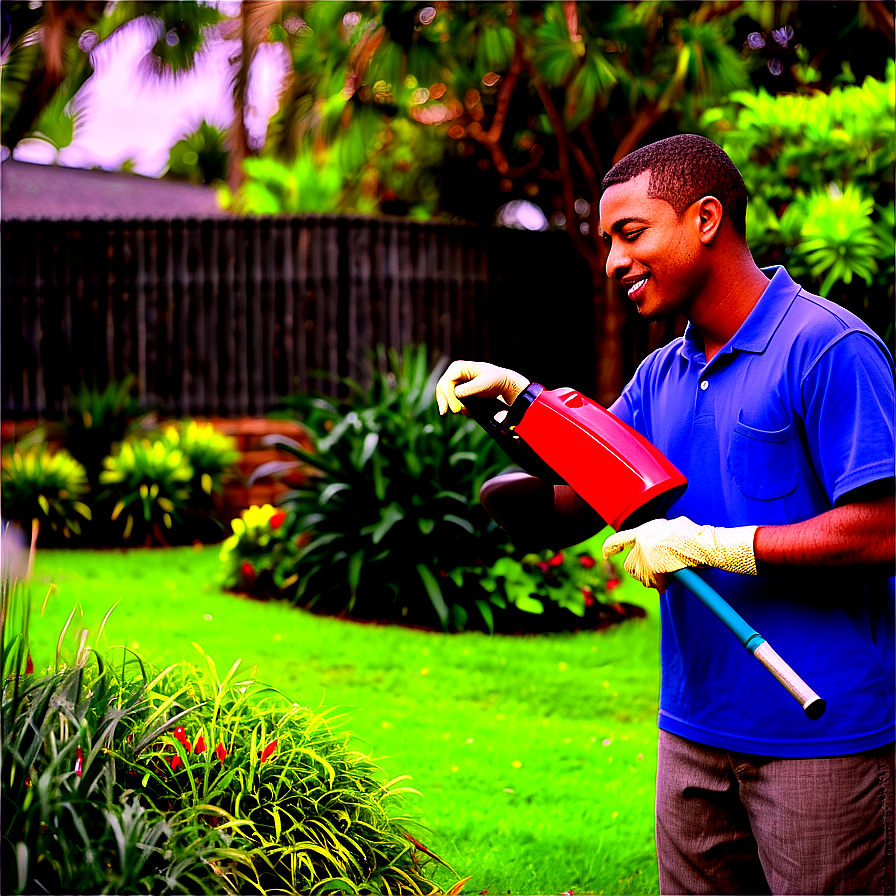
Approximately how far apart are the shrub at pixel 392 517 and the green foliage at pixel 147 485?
6.91 feet

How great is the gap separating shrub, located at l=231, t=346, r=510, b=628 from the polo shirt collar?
4205 mm

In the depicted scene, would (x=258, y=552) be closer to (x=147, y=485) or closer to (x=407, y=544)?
A: (x=407, y=544)

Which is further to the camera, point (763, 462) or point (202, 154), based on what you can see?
point (202, 154)

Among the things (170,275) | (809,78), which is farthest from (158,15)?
(809,78)

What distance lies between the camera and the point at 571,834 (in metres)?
3.62

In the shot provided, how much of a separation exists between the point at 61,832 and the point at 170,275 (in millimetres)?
9195

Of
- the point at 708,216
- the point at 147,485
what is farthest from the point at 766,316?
the point at 147,485

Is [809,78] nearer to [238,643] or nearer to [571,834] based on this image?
[238,643]

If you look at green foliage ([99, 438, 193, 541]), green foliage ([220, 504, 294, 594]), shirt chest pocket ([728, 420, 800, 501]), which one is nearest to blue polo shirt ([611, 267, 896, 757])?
shirt chest pocket ([728, 420, 800, 501])

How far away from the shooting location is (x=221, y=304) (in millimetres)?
10359

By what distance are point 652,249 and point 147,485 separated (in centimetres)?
748

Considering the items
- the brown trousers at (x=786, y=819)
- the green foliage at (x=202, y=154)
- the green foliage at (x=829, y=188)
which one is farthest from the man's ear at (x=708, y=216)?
the green foliage at (x=202, y=154)

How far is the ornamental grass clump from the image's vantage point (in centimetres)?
186

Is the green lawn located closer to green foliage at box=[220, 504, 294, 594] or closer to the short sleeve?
green foliage at box=[220, 504, 294, 594]
